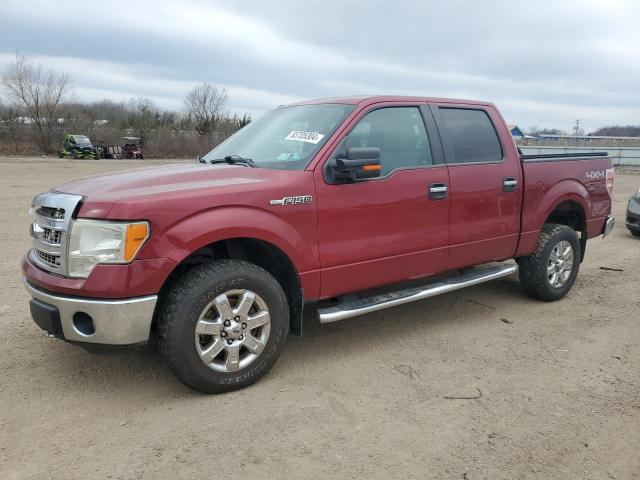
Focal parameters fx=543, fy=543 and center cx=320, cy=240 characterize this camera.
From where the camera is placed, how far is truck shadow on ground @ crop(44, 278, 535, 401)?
3603mm

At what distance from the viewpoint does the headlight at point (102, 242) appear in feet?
9.99

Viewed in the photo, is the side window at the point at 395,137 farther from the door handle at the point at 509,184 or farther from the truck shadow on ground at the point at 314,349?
the truck shadow on ground at the point at 314,349

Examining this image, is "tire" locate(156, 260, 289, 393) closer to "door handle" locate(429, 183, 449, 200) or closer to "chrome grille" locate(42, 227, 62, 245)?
"chrome grille" locate(42, 227, 62, 245)

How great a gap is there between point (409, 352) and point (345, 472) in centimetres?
165

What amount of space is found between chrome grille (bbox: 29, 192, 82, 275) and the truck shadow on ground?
85 cm

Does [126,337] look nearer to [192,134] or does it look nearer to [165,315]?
[165,315]

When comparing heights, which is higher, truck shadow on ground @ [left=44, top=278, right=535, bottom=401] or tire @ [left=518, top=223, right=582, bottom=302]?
tire @ [left=518, top=223, right=582, bottom=302]

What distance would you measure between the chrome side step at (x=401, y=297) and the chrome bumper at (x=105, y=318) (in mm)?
1224

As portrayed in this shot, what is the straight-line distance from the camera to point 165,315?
3236 mm

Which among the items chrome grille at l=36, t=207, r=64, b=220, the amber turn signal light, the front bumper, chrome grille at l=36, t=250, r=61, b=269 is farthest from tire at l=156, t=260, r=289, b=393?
the front bumper

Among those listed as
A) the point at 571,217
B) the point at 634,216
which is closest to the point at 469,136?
the point at 571,217

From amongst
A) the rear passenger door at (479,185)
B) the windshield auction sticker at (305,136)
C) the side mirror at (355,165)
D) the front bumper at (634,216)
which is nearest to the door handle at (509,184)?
the rear passenger door at (479,185)

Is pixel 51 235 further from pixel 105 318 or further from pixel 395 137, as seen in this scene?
pixel 395 137

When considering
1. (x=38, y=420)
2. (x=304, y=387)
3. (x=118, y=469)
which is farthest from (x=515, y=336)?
(x=38, y=420)
